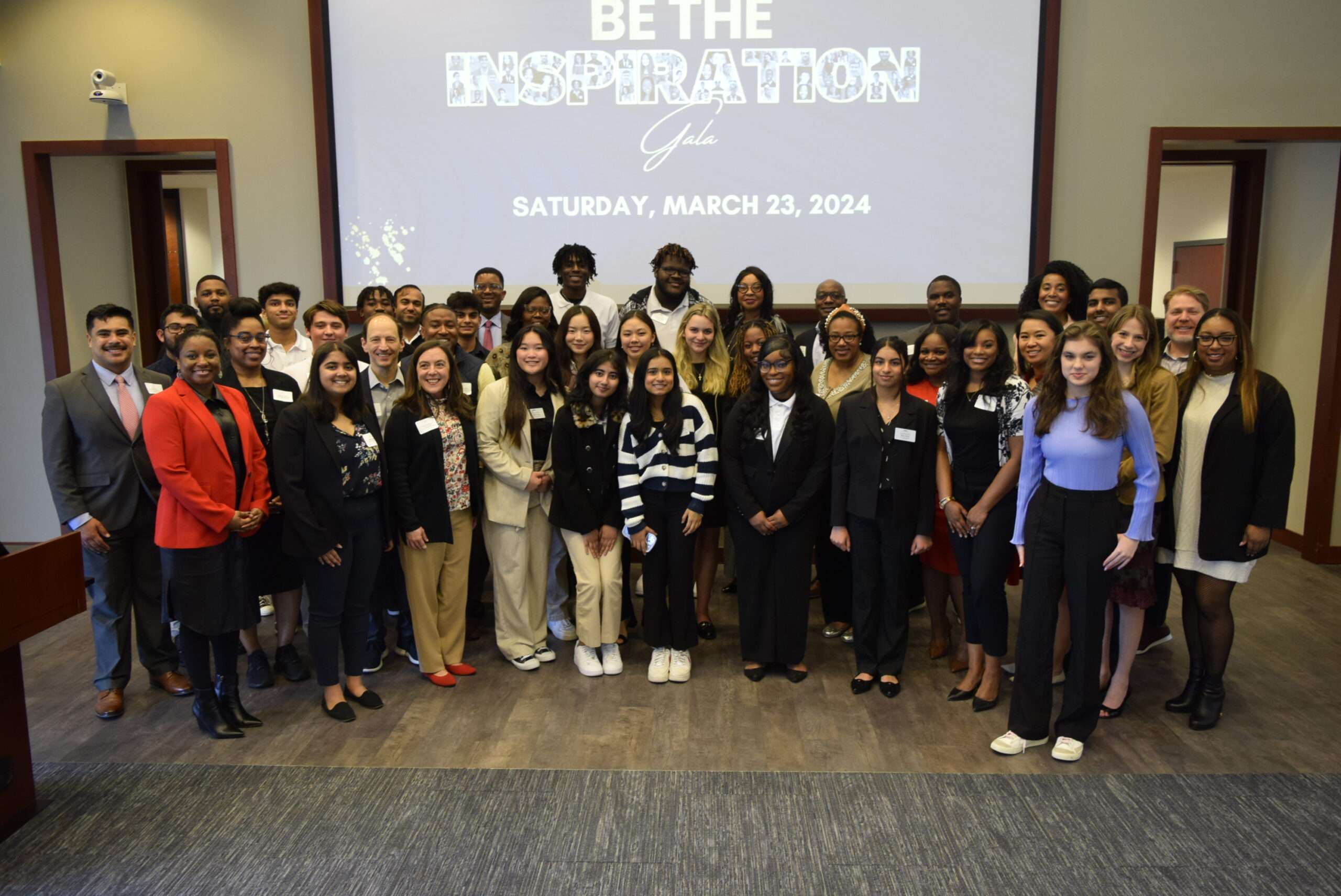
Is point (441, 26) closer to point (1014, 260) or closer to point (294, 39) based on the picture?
point (294, 39)

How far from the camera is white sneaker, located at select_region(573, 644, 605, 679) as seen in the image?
4.24 metres

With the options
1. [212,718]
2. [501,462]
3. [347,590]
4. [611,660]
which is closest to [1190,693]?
[611,660]

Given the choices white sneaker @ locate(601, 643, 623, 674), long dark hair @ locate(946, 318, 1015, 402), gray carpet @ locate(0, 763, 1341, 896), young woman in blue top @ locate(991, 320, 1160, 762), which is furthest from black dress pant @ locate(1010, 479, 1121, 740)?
white sneaker @ locate(601, 643, 623, 674)

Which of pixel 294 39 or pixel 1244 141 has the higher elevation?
pixel 294 39

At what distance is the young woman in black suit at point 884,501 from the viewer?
388 cm

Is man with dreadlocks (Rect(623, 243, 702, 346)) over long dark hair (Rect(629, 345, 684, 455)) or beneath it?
over

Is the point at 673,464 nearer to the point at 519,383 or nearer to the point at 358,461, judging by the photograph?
the point at 519,383

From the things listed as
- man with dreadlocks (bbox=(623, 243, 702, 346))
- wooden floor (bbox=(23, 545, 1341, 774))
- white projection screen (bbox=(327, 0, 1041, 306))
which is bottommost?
wooden floor (bbox=(23, 545, 1341, 774))

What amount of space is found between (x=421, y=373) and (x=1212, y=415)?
128 inches

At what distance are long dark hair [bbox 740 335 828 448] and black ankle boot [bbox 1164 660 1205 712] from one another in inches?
75.2

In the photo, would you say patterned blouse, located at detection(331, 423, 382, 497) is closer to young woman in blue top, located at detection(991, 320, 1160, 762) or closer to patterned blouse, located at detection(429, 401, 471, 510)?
patterned blouse, located at detection(429, 401, 471, 510)

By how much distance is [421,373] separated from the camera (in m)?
3.93

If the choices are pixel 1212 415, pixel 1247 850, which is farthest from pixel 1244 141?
pixel 1247 850

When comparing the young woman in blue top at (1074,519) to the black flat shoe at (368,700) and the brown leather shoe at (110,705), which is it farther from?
the brown leather shoe at (110,705)
